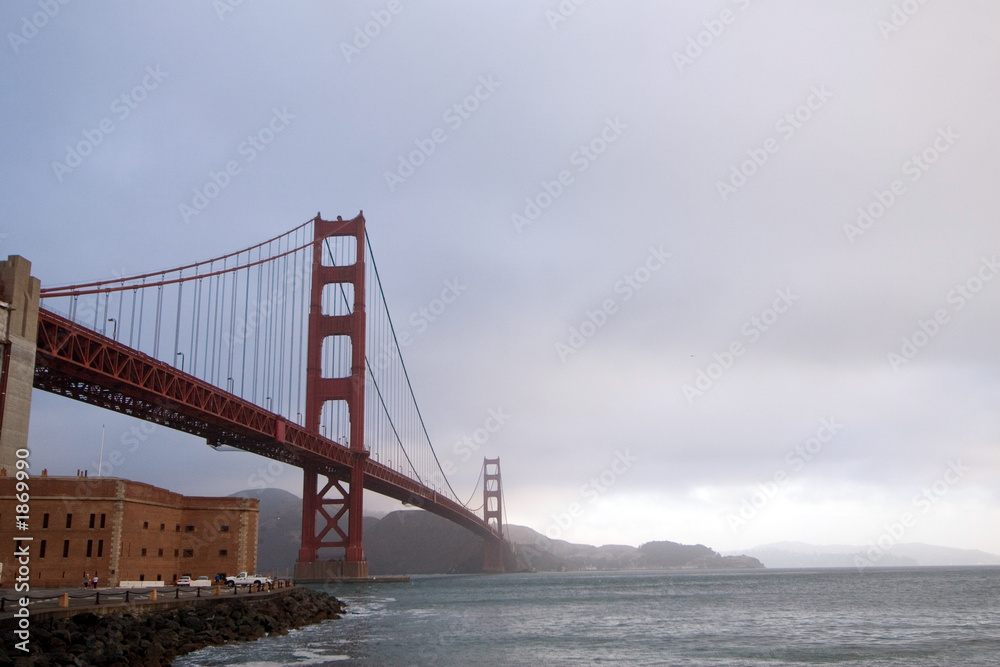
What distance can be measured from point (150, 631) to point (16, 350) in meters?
9.67

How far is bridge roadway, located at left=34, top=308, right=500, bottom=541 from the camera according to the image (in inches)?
1176

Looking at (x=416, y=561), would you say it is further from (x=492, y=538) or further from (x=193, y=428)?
(x=193, y=428)

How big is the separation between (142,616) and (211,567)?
2292 cm

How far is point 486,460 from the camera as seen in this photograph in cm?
14675

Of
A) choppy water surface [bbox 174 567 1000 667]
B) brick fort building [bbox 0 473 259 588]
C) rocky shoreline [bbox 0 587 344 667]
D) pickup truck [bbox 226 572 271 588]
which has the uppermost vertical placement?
brick fort building [bbox 0 473 259 588]

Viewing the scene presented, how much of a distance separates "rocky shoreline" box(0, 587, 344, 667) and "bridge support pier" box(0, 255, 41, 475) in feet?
20.5

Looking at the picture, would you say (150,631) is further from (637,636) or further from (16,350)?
(637,636)

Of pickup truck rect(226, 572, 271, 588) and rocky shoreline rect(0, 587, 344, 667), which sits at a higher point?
pickup truck rect(226, 572, 271, 588)

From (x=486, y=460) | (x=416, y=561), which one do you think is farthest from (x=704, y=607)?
(x=416, y=561)

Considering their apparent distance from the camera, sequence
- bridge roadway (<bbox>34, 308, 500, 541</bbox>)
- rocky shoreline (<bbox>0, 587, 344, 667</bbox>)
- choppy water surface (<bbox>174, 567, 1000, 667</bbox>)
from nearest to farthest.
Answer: rocky shoreline (<bbox>0, 587, 344, 667</bbox>), choppy water surface (<bbox>174, 567, 1000, 667</bbox>), bridge roadway (<bbox>34, 308, 500, 541</bbox>)

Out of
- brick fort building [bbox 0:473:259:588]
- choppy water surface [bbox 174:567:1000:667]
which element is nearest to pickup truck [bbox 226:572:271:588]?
brick fort building [bbox 0:473:259:588]

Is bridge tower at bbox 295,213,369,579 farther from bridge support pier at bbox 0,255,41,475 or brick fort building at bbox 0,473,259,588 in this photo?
bridge support pier at bbox 0,255,41,475

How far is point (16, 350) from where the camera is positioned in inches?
1011

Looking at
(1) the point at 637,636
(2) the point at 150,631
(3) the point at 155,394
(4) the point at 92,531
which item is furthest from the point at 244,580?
(2) the point at 150,631
